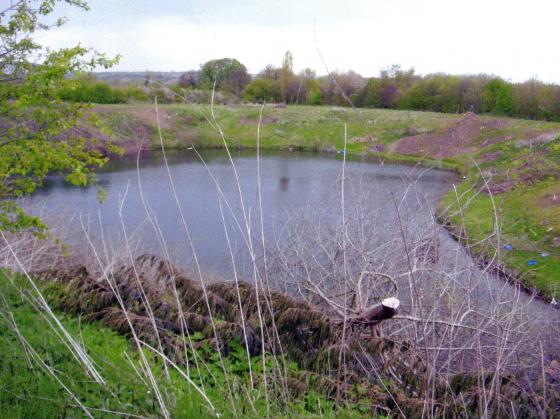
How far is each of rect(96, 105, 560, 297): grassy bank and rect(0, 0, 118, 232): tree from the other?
19.7 feet

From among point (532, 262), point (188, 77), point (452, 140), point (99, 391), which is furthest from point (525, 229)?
point (452, 140)

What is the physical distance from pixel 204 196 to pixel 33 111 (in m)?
8.67

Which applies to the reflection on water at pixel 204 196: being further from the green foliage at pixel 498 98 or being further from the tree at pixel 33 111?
the green foliage at pixel 498 98

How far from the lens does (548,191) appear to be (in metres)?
15.5

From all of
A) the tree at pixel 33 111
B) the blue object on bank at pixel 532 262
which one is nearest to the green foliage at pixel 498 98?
the blue object on bank at pixel 532 262

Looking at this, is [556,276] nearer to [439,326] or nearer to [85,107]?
[439,326]

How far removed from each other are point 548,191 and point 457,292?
11.4 meters

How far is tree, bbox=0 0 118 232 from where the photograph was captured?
551cm

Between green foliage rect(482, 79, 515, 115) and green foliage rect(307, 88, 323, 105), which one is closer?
green foliage rect(307, 88, 323, 105)

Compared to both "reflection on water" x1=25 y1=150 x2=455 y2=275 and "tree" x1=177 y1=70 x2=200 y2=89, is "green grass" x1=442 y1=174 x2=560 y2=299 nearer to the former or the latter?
"reflection on water" x1=25 y1=150 x2=455 y2=275

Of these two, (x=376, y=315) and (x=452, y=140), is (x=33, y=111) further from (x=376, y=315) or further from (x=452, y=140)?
(x=452, y=140)

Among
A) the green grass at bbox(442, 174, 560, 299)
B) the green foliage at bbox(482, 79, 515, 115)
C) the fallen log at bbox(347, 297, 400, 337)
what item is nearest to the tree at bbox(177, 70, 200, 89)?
the fallen log at bbox(347, 297, 400, 337)

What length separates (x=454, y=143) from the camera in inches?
1106

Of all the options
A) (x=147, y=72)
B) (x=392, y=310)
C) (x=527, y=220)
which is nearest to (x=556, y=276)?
(x=527, y=220)
